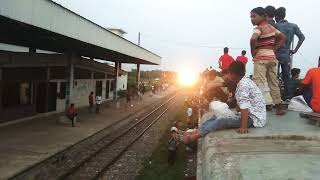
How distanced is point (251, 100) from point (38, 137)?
13.6 meters

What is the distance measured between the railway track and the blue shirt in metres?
6.55

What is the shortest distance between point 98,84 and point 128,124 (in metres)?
12.4

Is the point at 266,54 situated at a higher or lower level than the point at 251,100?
higher

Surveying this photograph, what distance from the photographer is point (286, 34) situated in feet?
31.4

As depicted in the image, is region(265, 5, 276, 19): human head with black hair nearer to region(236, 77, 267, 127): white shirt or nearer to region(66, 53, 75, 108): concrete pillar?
region(236, 77, 267, 127): white shirt

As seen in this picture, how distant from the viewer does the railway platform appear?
1389 cm

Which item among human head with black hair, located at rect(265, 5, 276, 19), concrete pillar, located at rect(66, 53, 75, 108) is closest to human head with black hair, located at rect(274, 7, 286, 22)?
human head with black hair, located at rect(265, 5, 276, 19)

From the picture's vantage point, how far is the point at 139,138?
21938 millimetres

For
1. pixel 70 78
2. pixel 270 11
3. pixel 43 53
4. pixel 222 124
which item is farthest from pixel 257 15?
pixel 70 78

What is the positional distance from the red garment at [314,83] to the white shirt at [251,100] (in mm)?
1449

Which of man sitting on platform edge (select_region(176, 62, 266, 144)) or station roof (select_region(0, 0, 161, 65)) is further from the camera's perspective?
station roof (select_region(0, 0, 161, 65))

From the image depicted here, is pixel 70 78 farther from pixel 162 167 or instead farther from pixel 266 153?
pixel 266 153

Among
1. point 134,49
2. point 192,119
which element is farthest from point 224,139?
point 134,49

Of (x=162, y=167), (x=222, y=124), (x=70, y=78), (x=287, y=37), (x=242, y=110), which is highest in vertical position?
(x=287, y=37)
